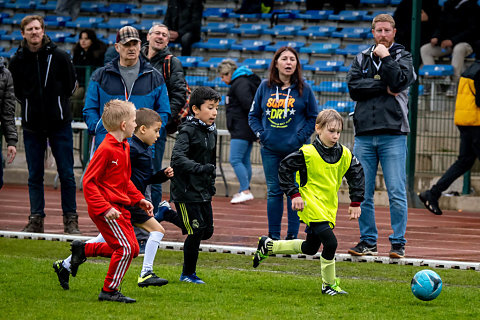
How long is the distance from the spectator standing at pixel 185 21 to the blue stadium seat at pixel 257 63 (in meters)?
1.71

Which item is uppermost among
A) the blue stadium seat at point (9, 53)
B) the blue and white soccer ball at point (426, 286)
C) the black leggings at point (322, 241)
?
the blue stadium seat at point (9, 53)

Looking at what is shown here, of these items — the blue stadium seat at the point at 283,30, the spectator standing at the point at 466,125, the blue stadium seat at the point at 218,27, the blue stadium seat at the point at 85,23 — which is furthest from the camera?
the blue stadium seat at the point at 85,23

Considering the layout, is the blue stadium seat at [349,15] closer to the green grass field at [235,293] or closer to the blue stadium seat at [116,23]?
the blue stadium seat at [116,23]

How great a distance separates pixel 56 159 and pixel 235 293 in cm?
382

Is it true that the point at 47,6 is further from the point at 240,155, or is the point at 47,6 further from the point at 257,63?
the point at 240,155

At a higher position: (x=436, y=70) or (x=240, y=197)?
(x=436, y=70)

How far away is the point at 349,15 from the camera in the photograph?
69.1 ft

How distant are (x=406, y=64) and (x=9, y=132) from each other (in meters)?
4.40

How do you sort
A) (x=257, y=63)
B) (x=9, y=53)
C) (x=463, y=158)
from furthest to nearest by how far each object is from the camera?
(x=9, y=53), (x=257, y=63), (x=463, y=158)

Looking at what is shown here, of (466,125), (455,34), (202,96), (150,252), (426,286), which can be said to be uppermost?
(455,34)

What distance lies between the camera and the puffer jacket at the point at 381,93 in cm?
868

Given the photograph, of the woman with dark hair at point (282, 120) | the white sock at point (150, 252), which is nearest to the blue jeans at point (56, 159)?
the woman with dark hair at point (282, 120)

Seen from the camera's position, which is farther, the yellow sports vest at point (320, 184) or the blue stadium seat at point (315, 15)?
the blue stadium seat at point (315, 15)

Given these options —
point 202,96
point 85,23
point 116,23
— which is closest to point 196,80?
point 116,23
